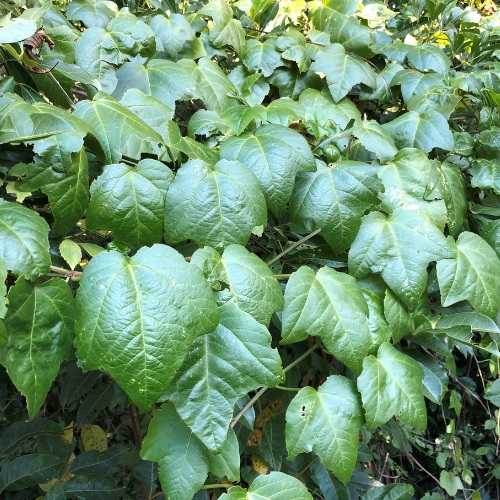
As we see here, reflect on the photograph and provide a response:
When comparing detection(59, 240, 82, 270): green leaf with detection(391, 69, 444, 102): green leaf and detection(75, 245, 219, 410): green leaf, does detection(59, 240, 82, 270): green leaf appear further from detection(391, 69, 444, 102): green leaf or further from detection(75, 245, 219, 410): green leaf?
detection(391, 69, 444, 102): green leaf

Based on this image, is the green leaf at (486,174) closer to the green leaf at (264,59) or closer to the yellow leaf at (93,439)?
the green leaf at (264,59)

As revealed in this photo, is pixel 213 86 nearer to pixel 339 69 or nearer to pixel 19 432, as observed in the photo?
pixel 339 69

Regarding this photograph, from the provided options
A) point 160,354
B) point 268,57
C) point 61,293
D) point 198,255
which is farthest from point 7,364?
point 268,57

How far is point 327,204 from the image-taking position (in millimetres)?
864

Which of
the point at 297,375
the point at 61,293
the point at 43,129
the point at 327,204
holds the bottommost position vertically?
the point at 297,375

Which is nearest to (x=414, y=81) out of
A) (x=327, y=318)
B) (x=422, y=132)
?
(x=422, y=132)

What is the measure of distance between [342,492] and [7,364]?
109 cm

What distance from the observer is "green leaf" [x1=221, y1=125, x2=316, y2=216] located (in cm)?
81

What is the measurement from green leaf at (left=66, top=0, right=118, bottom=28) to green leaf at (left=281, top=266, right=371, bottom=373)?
2.84 ft

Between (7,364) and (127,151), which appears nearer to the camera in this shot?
(7,364)

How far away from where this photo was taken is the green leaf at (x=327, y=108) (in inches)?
43.4

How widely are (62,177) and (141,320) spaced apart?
1.03 ft

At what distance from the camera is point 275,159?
2.69 ft

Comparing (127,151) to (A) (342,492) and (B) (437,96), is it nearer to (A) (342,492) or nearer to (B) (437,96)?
(B) (437,96)
